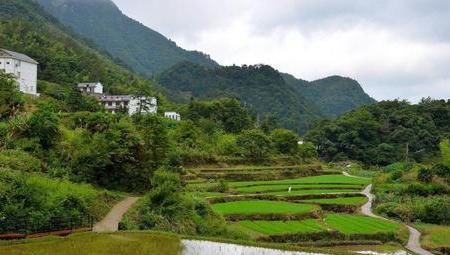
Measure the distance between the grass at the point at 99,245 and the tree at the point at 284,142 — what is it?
4453 cm

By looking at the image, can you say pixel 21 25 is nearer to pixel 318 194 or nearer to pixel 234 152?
pixel 234 152

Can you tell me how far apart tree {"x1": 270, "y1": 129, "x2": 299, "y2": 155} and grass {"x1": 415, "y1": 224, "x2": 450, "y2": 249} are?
A: 87.5 ft

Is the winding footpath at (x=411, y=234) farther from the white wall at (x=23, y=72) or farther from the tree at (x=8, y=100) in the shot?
the white wall at (x=23, y=72)

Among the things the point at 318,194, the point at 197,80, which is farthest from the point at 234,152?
the point at 197,80

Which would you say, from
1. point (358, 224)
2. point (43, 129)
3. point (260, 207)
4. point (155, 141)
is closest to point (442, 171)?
point (358, 224)

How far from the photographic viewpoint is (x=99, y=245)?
16781 millimetres

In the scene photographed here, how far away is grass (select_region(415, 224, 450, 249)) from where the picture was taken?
1204 inches

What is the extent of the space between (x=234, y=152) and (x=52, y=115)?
25.7 m

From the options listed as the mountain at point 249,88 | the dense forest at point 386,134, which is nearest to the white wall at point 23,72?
the dense forest at point 386,134

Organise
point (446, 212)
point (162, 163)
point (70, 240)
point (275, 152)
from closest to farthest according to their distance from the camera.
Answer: point (70, 240), point (162, 163), point (446, 212), point (275, 152)

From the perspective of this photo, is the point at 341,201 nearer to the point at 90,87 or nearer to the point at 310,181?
the point at 310,181

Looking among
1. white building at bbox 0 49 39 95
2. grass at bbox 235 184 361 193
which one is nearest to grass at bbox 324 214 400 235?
grass at bbox 235 184 361 193

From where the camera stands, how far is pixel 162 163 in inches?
1364

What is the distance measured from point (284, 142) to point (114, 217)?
39.1 m
